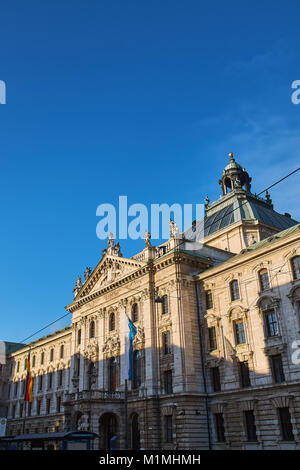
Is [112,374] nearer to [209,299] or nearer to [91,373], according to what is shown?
[91,373]

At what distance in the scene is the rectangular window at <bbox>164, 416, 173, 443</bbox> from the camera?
41.6m

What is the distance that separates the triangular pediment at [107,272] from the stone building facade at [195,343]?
0.17 metres

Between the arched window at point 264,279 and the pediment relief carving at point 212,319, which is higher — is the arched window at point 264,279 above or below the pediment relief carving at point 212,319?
above

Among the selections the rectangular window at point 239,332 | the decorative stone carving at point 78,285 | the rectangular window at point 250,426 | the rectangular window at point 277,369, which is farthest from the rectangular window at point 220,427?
the decorative stone carving at point 78,285

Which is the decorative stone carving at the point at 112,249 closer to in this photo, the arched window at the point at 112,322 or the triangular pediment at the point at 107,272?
the triangular pediment at the point at 107,272

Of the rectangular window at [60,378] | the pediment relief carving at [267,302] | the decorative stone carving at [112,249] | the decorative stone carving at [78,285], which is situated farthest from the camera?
the rectangular window at [60,378]

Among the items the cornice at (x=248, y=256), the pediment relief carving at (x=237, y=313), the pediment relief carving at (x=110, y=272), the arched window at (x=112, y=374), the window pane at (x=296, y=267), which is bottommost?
the arched window at (x=112, y=374)

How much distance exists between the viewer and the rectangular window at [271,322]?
1483 inches

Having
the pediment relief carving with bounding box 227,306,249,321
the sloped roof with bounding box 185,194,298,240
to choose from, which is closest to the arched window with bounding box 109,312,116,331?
the pediment relief carving with bounding box 227,306,249,321

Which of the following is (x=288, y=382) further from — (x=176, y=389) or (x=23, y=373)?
(x=23, y=373)

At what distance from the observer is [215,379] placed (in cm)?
4194

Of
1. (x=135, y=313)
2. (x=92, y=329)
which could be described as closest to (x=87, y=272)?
(x=92, y=329)

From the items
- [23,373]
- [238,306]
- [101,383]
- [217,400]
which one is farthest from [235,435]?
[23,373]

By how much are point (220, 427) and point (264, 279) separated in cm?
1393
